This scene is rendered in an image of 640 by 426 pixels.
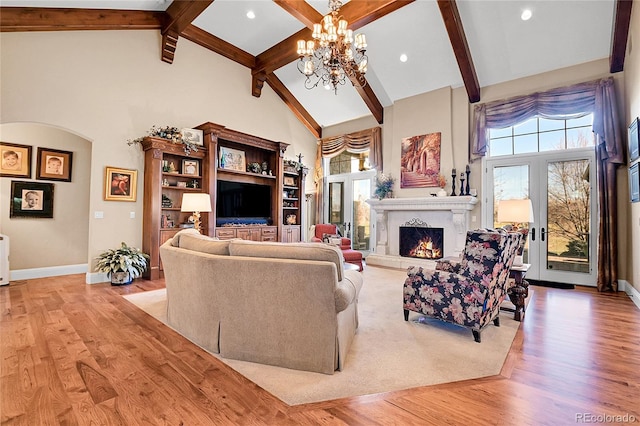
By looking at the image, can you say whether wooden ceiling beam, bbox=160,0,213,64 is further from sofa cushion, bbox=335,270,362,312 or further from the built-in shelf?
→ sofa cushion, bbox=335,270,362,312

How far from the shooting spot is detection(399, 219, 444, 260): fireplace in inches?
246

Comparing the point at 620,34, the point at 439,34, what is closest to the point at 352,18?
the point at 439,34

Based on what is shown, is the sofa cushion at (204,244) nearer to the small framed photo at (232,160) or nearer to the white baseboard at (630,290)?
the small framed photo at (232,160)

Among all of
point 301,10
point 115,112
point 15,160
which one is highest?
point 301,10

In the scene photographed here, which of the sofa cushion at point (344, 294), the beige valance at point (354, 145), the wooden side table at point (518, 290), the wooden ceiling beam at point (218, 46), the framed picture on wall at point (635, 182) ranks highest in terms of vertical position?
the wooden ceiling beam at point (218, 46)

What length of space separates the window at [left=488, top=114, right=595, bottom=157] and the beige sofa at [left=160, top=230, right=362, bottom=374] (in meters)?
4.92

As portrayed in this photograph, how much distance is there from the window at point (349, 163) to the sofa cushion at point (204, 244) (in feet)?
18.7

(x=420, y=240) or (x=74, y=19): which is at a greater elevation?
(x=74, y=19)

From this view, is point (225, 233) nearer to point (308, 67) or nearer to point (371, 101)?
point (308, 67)

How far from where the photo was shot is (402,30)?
545 centimetres

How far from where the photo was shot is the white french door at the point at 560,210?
485 centimetres

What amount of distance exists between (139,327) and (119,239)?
2808 millimetres

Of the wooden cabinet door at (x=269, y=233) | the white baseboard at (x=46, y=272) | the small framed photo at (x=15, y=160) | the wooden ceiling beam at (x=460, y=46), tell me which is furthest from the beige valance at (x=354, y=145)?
the small framed photo at (x=15, y=160)

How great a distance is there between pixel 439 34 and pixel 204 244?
550 centimetres
